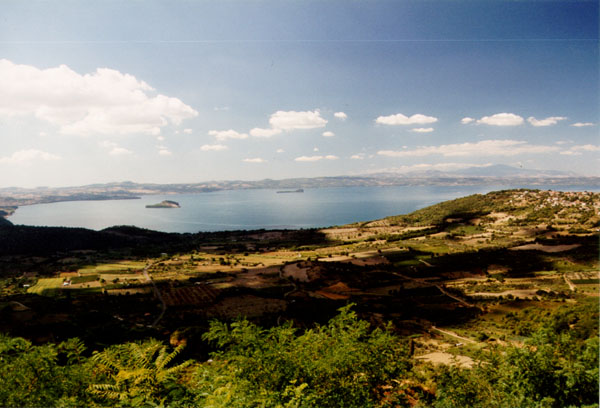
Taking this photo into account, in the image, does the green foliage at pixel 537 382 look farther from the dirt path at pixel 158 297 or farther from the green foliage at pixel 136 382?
the dirt path at pixel 158 297

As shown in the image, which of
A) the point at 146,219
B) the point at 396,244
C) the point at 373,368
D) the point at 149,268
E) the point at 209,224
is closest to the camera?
the point at 373,368

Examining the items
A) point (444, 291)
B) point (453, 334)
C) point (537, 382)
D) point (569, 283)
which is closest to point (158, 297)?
point (453, 334)

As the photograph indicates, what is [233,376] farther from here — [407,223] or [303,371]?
[407,223]

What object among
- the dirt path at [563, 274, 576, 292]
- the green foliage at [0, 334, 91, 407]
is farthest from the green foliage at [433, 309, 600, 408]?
the dirt path at [563, 274, 576, 292]

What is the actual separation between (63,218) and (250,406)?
19911 cm

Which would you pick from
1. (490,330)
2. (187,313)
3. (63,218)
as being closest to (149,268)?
(187,313)

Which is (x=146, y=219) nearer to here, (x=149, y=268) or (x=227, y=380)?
(x=149, y=268)

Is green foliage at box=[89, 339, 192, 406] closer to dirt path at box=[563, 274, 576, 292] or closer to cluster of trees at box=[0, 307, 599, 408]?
cluster of trees at box=[0, 307, 599, 408]

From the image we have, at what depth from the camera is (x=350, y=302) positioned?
40.7 m

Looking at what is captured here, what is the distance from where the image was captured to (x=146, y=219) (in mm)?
163250

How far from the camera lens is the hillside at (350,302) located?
719cm

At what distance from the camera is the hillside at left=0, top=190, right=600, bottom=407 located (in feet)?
23.6

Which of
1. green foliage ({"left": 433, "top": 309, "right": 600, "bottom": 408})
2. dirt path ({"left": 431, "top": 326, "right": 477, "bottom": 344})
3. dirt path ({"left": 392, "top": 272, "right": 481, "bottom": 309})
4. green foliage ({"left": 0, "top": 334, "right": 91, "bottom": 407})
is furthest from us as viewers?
dirt path ({"left": 392, "top": 272, "right": 481, "bottom": 309})

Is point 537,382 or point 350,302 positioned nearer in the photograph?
point 537,382
